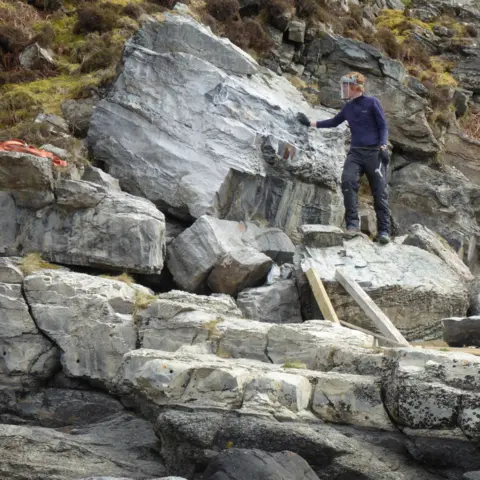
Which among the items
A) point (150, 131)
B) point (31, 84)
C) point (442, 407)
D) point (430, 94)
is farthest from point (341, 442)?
point (430, 94)

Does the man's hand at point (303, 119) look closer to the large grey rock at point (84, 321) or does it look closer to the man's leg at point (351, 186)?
the man's leg at point (351, 186)

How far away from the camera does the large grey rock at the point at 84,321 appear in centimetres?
934

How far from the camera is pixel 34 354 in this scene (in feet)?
30.9

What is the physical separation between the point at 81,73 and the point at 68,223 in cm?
834

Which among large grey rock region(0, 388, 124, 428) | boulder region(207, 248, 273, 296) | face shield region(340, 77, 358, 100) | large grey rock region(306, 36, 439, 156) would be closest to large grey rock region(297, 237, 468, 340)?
boulder region(207, 248, 273, 296)

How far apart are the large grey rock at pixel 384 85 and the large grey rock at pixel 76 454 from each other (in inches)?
518

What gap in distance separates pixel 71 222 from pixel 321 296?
12.9 ft

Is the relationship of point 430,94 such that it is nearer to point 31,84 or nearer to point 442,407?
point 31,84

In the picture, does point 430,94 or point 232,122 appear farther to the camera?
point 430,94

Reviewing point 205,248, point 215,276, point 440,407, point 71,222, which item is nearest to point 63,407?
point 71,222

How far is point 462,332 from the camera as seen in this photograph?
9.79 metres

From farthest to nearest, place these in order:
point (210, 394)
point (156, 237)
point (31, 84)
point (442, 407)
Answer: point (31, 84), point (156, 237), point (210, 394), point (442, 407)

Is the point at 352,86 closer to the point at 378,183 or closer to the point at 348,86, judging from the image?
the point at 348,86

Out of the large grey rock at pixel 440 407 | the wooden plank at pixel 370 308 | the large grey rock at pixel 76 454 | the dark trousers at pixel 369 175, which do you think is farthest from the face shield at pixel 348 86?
the large grey rock at pixel 76 454
